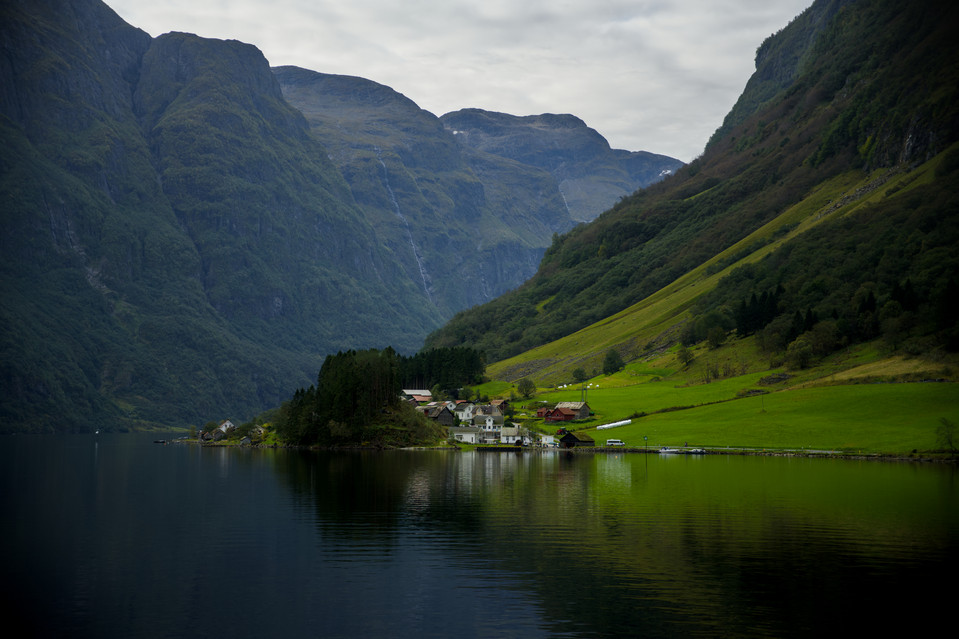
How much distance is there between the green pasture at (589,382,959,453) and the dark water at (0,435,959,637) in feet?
126

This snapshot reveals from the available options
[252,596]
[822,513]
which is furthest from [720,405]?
[252,596]

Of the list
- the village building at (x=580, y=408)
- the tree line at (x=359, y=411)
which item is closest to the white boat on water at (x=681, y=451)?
the village building at (x=580, y=408)

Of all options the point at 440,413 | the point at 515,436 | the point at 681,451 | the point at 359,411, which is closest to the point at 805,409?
the point at 681,451

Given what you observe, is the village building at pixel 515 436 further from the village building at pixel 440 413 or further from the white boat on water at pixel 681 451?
the white boat on water at pixel 681 451

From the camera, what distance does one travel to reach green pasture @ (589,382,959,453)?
402 ft

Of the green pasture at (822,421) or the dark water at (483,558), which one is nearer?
the dark water at (483,558)

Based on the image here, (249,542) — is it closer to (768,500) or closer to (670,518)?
(670,518)

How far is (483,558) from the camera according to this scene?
156 ft

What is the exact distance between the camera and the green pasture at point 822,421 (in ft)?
402

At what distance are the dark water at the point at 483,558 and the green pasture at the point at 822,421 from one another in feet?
126

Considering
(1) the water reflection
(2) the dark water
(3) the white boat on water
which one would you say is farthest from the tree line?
(2) the dark water

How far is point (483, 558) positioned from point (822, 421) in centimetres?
10351

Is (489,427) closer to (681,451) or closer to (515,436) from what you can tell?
(515,436)

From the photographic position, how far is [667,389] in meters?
182
